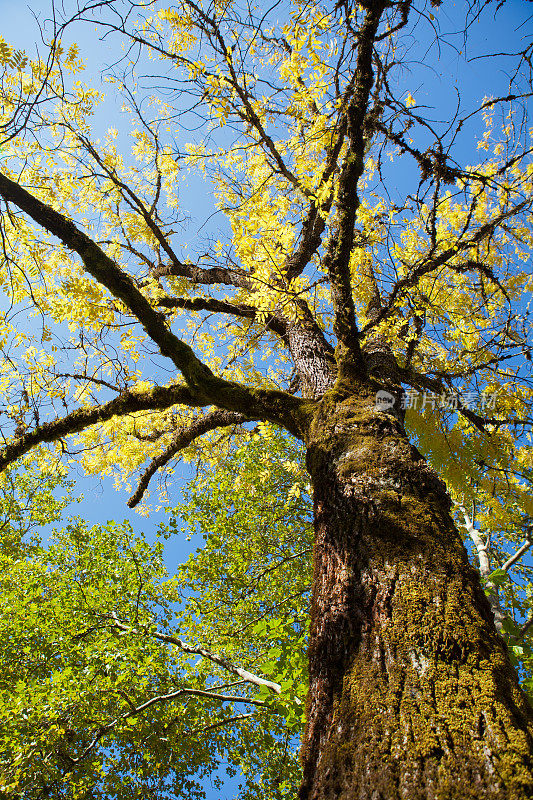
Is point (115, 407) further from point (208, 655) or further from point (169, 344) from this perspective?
point (208, 655)

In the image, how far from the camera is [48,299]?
19.1 feet

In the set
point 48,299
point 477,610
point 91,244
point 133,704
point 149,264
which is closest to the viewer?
point 477,610

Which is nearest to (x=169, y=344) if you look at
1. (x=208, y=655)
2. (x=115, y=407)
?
(x=115, y=407)

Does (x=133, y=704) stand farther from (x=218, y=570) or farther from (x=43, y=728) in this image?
(x=218, y=570)

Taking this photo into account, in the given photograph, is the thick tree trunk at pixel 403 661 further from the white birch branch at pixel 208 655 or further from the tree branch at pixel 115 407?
the white birch branch at pixel 208 655

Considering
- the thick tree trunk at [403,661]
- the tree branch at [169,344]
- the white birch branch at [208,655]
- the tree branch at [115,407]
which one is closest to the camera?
the thick tree trunk at [403,661]

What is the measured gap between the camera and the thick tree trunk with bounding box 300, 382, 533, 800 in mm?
1015

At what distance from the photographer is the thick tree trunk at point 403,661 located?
1015mm

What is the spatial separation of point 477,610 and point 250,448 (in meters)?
6.45

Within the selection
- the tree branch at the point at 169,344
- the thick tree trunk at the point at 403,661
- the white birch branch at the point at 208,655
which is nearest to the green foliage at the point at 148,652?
the white birch branch at the point at 208,655

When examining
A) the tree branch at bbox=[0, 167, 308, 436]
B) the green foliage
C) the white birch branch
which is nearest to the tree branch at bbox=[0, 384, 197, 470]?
the tree branch at bbox=[0, 167, 308, 436]

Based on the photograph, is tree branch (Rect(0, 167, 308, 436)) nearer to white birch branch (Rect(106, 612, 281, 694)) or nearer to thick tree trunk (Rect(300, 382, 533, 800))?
thick tree trunk (Rect(300, 382, 533, 800))

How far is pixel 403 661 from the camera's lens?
129cm

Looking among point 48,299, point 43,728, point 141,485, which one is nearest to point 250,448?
point 141,485
